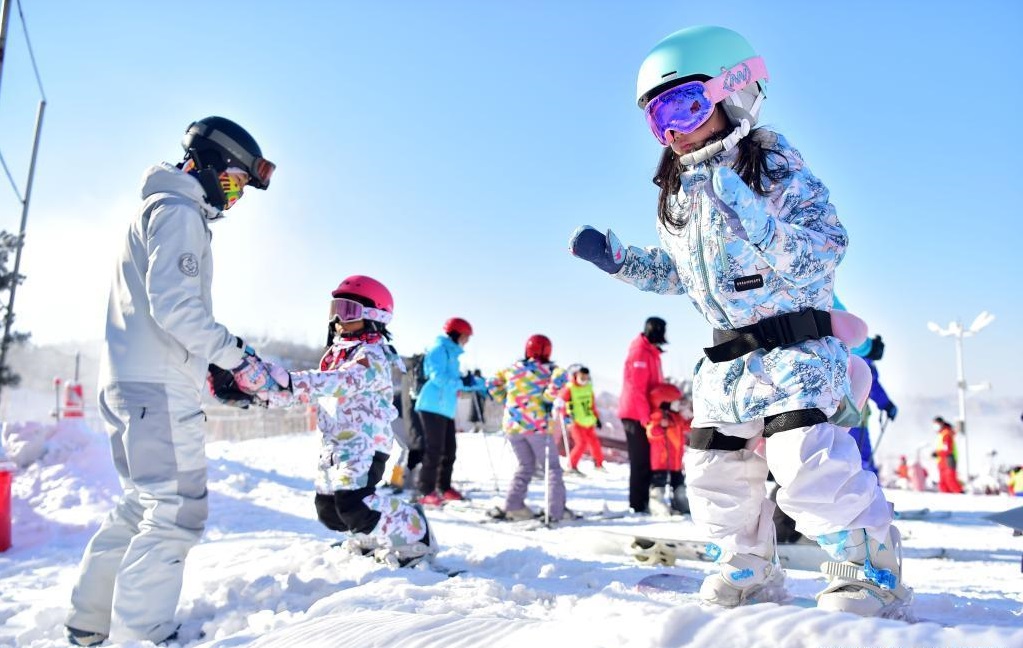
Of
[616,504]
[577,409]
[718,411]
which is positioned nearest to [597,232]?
[718,411]

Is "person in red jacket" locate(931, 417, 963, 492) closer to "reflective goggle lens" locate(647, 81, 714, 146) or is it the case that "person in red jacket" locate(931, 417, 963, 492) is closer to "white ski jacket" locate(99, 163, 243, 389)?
"reflective goggle lens" locate(647, 81, 714, 146)

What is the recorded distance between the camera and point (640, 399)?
716cm

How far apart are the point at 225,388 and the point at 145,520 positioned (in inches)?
31.5

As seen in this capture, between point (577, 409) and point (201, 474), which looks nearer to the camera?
point (201, 474)

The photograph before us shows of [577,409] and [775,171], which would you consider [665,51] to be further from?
[577,409]

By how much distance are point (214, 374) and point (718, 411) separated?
2.39 metres

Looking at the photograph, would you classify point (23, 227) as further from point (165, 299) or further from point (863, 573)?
point (863, 573)

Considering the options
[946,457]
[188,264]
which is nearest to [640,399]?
[188,264]

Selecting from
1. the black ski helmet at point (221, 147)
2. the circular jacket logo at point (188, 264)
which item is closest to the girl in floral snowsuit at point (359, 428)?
the circular jacket logo at point (188, 264)

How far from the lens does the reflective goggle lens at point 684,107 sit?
93.6 inches

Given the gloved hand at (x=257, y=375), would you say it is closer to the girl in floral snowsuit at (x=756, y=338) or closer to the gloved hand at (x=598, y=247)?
the gloved hand at (x=598, y=247)

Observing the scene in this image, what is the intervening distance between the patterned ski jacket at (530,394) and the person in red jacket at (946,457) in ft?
40.8

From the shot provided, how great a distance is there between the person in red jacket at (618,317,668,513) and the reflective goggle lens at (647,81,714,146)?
4.95 meters

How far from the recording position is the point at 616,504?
26.2 feet
